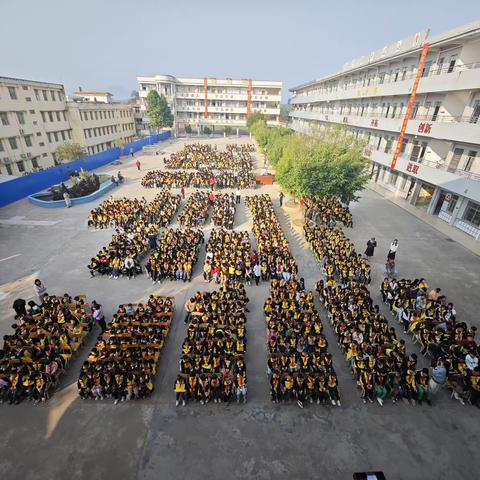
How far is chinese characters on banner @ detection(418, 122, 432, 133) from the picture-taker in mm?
22381

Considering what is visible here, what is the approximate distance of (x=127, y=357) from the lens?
9.09 metres

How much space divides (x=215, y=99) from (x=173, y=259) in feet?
235

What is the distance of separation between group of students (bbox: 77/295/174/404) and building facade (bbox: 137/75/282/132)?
71.6m

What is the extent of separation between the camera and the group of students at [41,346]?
845 centimetres

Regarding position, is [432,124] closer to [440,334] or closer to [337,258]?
[337,258]

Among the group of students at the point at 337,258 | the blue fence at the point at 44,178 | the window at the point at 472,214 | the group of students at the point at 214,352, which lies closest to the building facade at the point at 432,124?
the window at the point at 472,214

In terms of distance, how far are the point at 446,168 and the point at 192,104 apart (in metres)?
68.6

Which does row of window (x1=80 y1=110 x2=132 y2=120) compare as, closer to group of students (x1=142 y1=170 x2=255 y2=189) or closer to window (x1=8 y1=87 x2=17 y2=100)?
window (x1=8 y1=87 x2=17 y2=100)

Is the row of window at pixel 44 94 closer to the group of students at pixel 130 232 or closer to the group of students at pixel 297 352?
the group of students at pixel 130 232

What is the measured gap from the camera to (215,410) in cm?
848

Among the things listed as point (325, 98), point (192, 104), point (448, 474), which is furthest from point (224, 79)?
point (448, 474)

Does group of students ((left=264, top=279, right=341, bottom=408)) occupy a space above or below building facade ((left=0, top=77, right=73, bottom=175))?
below

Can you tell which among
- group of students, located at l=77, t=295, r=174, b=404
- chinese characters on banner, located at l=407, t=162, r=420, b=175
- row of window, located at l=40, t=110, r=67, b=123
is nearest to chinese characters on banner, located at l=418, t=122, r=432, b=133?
chinese characters on banner, located at l=407, t=162, r=420, b=175

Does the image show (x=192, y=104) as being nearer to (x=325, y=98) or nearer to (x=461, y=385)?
(x=325, y=98)
